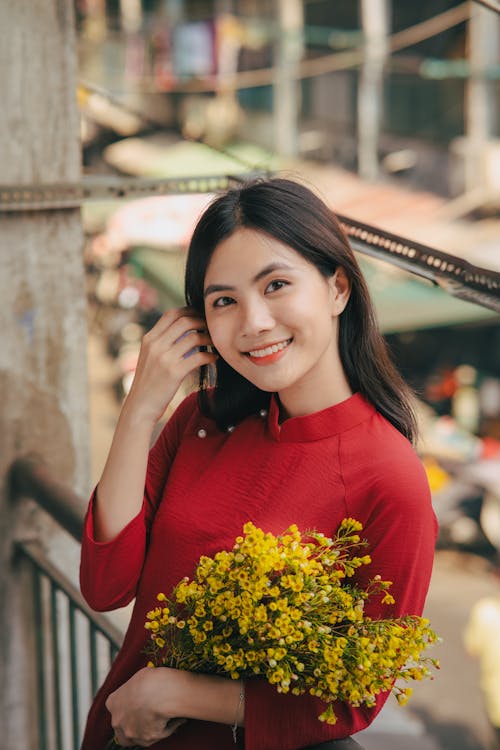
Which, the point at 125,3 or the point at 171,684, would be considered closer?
the point at 171,684

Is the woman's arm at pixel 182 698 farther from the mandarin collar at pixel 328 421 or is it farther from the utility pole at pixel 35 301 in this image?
the utility pole at pixel 35 301

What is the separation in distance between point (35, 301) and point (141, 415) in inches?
32.7

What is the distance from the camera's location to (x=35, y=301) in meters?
2.23

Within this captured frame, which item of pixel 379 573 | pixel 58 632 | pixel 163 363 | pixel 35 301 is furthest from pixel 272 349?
pixel 58 632

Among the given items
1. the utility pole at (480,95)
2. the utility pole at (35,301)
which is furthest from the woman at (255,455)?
the utility pole at (480,95)

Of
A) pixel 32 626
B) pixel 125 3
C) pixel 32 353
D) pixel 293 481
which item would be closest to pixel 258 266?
A: pixel 293 481

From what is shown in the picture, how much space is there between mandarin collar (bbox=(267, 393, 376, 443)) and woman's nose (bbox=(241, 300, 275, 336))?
0.15 meters

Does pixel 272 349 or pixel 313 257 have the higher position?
pixel 313 257

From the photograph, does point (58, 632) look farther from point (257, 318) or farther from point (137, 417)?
point (257, 318)

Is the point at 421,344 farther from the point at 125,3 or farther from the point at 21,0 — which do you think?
the point at 125,3

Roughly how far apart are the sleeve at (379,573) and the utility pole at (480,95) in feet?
27.2

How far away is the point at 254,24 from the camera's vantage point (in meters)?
12.1

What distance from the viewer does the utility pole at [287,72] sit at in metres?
11.3

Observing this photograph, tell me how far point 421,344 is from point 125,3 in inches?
402
